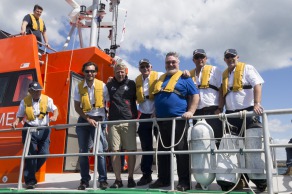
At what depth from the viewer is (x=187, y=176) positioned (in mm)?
4012

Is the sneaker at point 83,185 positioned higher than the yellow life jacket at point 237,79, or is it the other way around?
the yellow life jacket at point 237,79

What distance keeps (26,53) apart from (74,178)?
2.65m

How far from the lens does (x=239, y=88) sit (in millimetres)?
4086

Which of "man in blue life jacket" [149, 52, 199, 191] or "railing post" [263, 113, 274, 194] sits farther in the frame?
"man in blue life jacket" [149, 52, 199, 191]

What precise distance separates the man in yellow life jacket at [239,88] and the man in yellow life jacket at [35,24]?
14.5ft

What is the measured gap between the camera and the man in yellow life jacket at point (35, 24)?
721cm

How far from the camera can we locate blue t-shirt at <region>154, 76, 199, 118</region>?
13.4ft

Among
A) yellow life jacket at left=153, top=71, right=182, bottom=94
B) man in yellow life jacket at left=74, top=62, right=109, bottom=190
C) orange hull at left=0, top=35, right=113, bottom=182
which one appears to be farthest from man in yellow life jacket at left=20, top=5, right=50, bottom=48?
yellow life jacket at left=153, top=71, right=182, bottom=94

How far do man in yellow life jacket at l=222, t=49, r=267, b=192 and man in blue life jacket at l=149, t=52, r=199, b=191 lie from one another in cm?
43

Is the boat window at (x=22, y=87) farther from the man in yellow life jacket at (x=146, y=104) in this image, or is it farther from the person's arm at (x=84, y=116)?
the man in yellow life jacket at (x=146, y=104)

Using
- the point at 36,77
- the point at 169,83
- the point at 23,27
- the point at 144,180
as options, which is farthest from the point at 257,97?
the point at 23,27

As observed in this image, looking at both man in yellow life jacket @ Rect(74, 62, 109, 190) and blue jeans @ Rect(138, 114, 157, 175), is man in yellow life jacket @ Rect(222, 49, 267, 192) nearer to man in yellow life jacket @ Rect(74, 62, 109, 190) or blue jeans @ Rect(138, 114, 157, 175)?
blue jeans @ Rect(138, 114, 157, 175)

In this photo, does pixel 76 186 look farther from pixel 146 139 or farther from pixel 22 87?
pixel 22 87

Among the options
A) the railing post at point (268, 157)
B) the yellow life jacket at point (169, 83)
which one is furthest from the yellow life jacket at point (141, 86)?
the railing post at point (268, 157)
